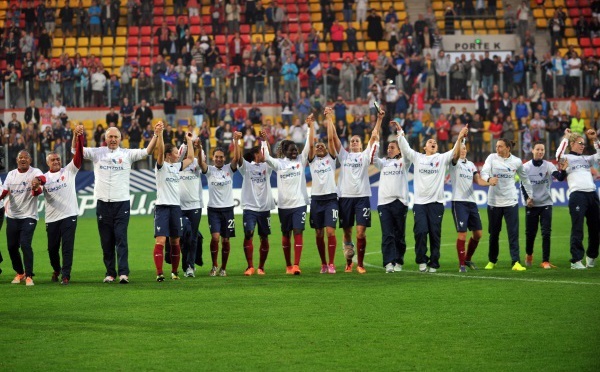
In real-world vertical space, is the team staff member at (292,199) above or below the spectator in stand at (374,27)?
below

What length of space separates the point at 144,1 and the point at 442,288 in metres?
27.0

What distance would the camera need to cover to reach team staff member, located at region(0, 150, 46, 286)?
52.0ft

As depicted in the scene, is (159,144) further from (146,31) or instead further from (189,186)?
(146,31)

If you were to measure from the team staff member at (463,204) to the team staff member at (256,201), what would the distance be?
9.67 ft

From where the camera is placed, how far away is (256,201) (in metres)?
16.8

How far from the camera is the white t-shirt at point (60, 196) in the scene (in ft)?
51.7

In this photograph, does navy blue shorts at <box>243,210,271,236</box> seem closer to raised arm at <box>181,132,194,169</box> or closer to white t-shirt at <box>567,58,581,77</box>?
raised arm at <box>181,132,194,169</box>

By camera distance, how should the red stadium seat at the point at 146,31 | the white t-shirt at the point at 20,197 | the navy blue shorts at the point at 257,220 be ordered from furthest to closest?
the red stadium seat at the point at 146,31 → the navy blue shorts at the point at 257,220 → the white t-shirt at the point at 20,197

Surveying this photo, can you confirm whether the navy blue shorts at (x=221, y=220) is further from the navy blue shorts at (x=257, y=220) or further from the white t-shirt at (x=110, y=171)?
the white t-shirt at (x=110, y=171)

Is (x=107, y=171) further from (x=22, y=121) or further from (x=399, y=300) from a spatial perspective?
(x=22, y=121)

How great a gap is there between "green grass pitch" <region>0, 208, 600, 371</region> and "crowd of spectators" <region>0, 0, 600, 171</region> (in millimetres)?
15533

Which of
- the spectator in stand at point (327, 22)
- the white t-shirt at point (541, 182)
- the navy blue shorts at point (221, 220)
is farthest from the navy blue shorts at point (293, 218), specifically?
the spectator in stand at point (327, 22)

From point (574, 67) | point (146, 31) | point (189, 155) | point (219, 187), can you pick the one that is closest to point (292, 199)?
point (219, 187)

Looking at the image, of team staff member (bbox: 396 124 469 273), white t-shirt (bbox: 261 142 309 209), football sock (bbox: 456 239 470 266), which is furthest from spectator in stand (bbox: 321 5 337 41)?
football sock (bbox: 456 239 470 266)
